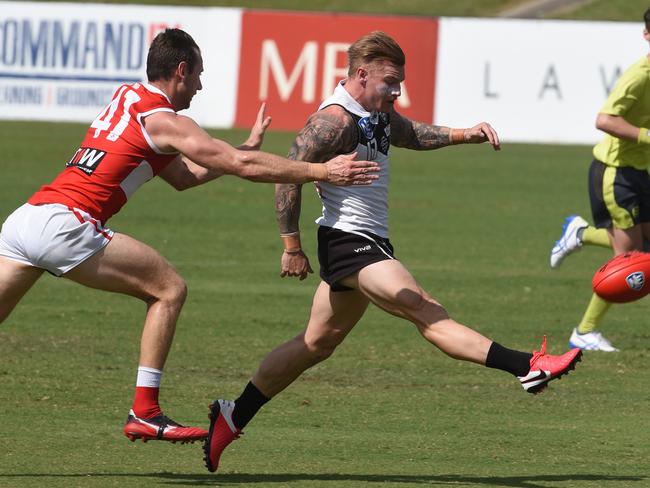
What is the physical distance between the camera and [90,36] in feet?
97.6

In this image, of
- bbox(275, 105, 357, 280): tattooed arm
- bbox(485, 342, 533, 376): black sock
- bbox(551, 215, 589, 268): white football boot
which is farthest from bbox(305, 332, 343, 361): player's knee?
bbox(551, 215, 589, 268): white football boot

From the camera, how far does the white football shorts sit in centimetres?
729

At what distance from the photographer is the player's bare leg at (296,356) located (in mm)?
7848

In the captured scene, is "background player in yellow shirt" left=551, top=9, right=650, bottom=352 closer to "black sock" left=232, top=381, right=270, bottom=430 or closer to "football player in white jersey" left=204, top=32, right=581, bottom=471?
"football player in white jersey" left=204, top=32, right=581, bottom=471

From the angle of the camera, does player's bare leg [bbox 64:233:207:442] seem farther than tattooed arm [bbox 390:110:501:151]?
No

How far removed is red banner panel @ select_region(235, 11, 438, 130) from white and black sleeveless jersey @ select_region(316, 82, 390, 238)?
2142 cm

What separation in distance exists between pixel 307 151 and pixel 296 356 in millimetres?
1155

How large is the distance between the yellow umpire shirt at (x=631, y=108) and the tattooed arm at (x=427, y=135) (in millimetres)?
2863

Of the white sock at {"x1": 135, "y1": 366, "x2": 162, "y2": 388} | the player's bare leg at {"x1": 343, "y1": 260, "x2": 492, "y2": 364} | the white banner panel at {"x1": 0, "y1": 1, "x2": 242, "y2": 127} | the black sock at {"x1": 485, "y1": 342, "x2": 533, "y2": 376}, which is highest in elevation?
the player's bare leg at {"x1": 343, "y1": 260, "x2": 492, "y2": 364}

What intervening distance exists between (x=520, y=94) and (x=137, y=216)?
39.4ft

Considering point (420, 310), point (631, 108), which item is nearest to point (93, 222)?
point (420, 310)

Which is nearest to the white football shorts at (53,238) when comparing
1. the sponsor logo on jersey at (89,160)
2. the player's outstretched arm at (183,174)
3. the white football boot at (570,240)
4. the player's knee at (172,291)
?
the sponsor logo on jersey at (89,160)

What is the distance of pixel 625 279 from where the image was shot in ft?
32.6

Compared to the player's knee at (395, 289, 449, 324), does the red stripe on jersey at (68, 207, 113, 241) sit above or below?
above
